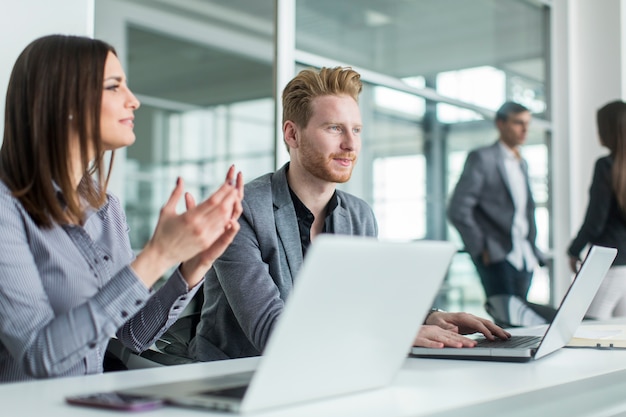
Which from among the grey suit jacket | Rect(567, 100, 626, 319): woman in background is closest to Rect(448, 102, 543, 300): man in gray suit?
the grey suit jacket

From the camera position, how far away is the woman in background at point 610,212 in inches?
161

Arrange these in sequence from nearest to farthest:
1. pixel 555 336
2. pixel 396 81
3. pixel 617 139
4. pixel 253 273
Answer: pixel 555 336 → pixel 253 273 → pixel 617 139 → pixel 396 81

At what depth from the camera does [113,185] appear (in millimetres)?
5297

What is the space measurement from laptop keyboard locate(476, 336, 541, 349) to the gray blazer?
0.48m

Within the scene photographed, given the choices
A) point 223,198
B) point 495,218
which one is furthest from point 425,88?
point 223,198

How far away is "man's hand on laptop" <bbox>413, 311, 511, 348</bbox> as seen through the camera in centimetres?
164

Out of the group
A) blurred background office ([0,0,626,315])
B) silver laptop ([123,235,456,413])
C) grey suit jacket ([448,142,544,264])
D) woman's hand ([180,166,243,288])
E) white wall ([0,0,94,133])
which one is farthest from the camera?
grey suit jacket ([448,142,544,264])

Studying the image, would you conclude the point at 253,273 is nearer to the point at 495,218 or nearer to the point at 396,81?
the point at 396,81

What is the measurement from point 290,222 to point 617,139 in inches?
104

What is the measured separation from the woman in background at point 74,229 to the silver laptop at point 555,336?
50cm

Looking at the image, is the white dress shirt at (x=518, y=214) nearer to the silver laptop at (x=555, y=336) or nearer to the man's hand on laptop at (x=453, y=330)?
the man's hand on laptop at (x=453, y=330)

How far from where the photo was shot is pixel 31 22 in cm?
239

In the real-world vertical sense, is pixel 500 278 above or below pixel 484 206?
below

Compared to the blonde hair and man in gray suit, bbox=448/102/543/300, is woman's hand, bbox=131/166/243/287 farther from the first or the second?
man in gray suit, bbox=448/102/543/300
